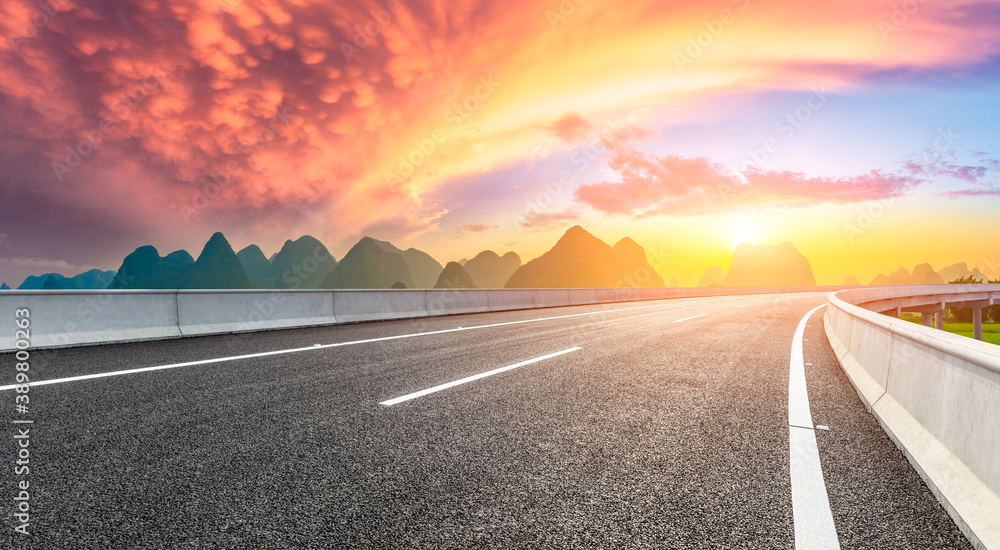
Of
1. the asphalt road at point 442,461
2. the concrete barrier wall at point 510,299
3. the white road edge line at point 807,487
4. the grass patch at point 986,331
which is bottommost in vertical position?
the grass patch at point 986,331

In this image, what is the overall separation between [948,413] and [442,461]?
3.22 meters

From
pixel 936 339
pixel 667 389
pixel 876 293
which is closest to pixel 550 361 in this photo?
pixel 667 389

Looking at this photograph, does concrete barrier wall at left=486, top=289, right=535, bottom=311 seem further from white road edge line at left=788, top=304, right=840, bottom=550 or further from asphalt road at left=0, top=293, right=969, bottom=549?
white road edge line at left=788, top=304, right=840, bottom=550

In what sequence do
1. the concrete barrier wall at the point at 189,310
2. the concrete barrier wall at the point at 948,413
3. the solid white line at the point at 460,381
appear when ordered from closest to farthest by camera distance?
the concrete barrier wall at the point at 948,413, the solid white line at the point at 460,381, the concrete barrier wall at the point at 189,310

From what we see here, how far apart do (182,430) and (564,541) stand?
10.3 feet

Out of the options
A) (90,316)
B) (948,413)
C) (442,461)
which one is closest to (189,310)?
(90,316)

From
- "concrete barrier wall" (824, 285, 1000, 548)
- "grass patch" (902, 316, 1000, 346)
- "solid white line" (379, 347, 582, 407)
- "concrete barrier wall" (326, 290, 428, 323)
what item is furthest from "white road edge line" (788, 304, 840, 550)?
"grass patch" (902, 316, 1000, 346)

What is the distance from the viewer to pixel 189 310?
10234 millimetres

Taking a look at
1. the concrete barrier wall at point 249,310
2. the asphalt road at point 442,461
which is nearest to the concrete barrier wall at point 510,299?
the concrete barrier wall at point 249,310

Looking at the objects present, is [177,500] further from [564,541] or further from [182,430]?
[564,541]

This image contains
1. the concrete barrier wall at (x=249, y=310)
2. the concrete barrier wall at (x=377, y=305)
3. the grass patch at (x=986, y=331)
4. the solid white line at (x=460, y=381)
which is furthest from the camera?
the grass patch at (x=986, y=331)

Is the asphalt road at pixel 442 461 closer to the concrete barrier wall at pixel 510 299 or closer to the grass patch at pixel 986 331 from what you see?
the concrete barrier wall at pixel 510 299

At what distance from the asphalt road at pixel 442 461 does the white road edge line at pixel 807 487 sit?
0.06 m

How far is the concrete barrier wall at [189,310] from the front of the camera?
8219mm
